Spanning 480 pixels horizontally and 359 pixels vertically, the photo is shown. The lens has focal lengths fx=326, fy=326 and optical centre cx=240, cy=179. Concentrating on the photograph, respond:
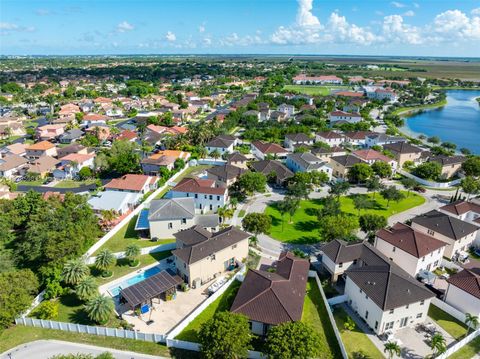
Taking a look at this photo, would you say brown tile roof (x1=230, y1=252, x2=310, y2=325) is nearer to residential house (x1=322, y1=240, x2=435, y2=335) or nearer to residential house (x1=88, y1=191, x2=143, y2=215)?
residential house (x1=322, y1=240, x2=435, y2=335)

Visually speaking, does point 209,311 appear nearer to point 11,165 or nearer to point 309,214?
point 309,214

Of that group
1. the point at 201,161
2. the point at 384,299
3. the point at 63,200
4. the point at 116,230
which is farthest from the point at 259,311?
the point at 201,161

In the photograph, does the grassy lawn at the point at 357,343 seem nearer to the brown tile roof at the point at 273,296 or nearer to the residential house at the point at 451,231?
the brown tile roof at the point at 273,296

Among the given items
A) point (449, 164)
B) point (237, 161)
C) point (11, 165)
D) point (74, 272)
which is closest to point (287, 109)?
point (237, 161)

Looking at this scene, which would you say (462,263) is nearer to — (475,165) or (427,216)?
(427,216)

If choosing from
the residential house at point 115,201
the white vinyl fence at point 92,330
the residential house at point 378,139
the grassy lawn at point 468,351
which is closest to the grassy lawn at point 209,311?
the white vinyl fence at point 92,330
